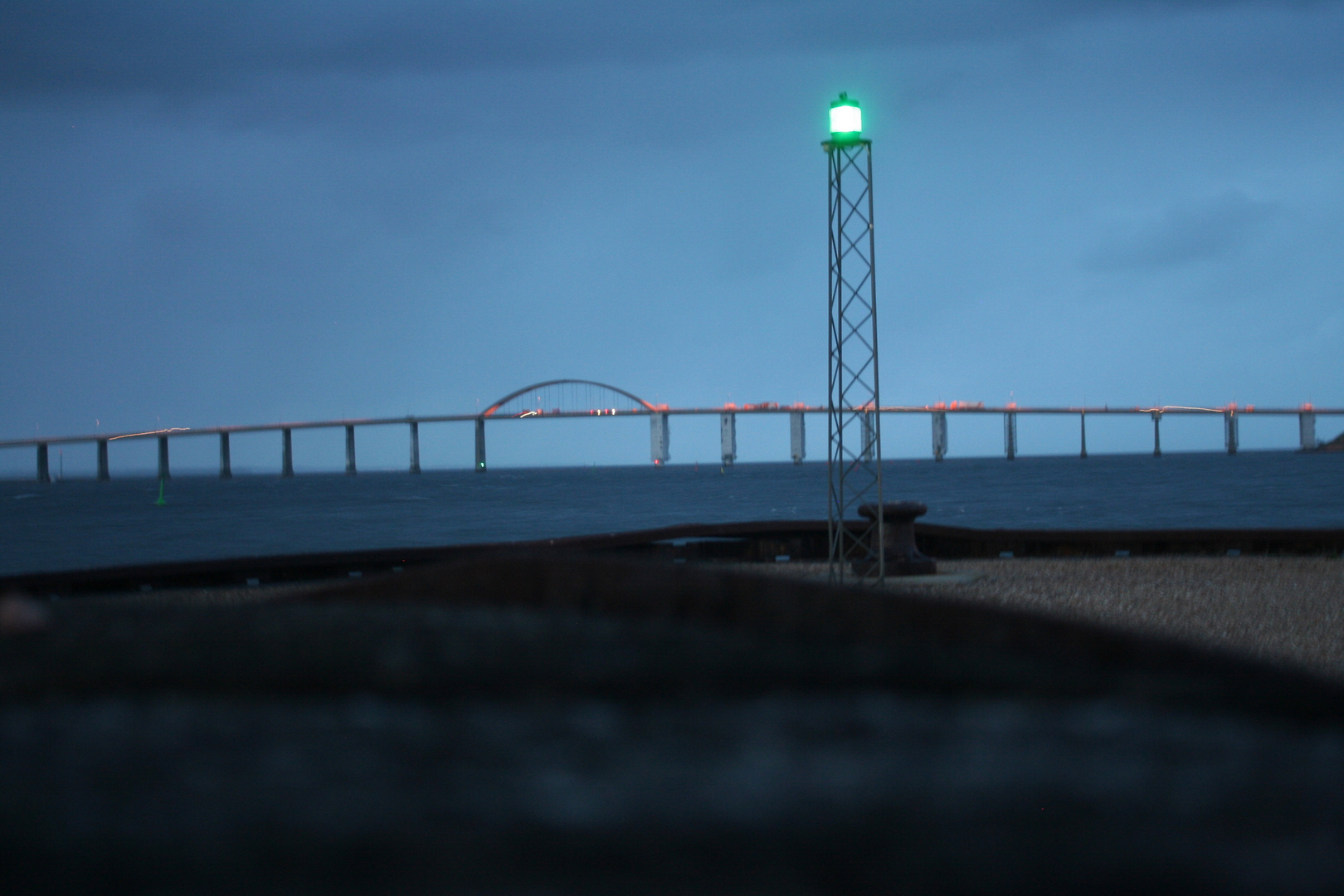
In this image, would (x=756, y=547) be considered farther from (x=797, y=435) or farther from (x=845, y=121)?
(x=797, y=435)

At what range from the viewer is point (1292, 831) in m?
0.68

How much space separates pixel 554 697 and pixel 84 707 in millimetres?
356

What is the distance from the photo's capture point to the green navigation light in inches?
427

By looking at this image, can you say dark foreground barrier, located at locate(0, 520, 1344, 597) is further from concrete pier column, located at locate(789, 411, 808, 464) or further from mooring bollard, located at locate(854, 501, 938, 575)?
concrete pier column, located at locate(789, 411, 808, 464)

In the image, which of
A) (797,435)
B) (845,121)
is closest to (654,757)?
(845,121)

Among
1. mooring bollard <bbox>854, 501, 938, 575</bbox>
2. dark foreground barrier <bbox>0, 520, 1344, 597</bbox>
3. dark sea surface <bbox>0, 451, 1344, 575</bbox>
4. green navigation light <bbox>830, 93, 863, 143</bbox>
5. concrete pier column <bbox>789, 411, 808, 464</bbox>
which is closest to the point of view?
green navigation light <bbox>830, 93, 863, 143</bbox>

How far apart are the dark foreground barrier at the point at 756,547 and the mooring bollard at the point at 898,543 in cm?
301

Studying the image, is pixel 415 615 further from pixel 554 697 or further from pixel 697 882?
pixel 697 882

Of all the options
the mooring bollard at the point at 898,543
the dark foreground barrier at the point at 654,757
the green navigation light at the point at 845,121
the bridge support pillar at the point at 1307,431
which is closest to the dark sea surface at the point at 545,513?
the mooring bollard at the point at 898,543

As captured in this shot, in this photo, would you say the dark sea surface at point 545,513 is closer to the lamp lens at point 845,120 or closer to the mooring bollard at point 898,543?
the mooring bollard at point 898,543

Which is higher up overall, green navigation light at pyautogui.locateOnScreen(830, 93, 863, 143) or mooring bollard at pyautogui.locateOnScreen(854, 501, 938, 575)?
green navigation light at pyautogui.locateOnScreen(830, 93, 863, 143)

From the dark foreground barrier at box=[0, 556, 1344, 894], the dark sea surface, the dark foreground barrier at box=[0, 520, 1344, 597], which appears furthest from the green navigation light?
the dark sea surface

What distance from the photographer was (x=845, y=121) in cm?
1087

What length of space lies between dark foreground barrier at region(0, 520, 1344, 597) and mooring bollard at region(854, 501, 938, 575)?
3.01m
